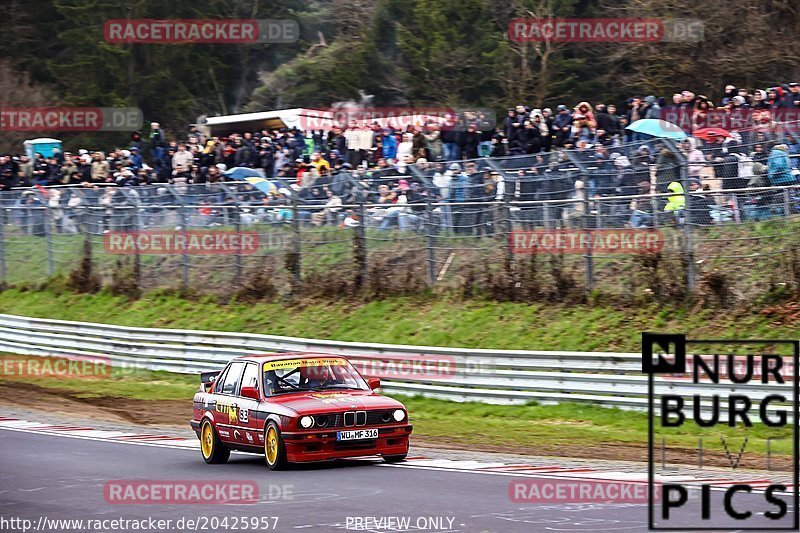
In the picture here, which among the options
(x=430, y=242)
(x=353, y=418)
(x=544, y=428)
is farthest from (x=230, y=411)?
(x=430, y=242)

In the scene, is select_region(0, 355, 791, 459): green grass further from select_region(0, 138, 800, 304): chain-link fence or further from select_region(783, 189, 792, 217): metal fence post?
select_region(783, 189, 792, 217): metal fence post

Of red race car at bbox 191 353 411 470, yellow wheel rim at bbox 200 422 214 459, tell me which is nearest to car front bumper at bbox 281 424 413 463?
red race car at bbox 191 353 411 470

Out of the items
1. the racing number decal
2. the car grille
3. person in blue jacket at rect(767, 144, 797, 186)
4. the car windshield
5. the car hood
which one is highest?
person in blue jacket at rect(767, 144, 797, 186)

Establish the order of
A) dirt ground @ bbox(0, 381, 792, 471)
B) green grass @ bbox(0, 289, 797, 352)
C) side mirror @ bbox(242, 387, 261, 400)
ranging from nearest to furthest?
side mirror @ bbox(242, 387, 261, 400) → dirt ground @ bbox(0, 381, 792, 471) → green grass @ bbox(0, 289, 797, 352)

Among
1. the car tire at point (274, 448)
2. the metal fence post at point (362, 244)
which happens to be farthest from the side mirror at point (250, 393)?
the metal fence post at point (362, 244)

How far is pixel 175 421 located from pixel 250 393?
6357mm

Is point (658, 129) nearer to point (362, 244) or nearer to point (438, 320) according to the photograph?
point (438, 320)

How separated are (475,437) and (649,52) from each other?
23.4m

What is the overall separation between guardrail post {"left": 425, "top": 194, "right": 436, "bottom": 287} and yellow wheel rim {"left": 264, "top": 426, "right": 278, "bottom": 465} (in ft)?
34.3

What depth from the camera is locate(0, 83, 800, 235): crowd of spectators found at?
60.9 ft

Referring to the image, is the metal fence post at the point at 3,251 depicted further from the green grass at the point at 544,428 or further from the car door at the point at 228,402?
the car door at the point at 228,402

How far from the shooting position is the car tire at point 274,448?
12.3 metres

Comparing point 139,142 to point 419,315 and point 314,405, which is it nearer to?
point 419,315

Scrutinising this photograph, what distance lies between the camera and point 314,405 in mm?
12383
